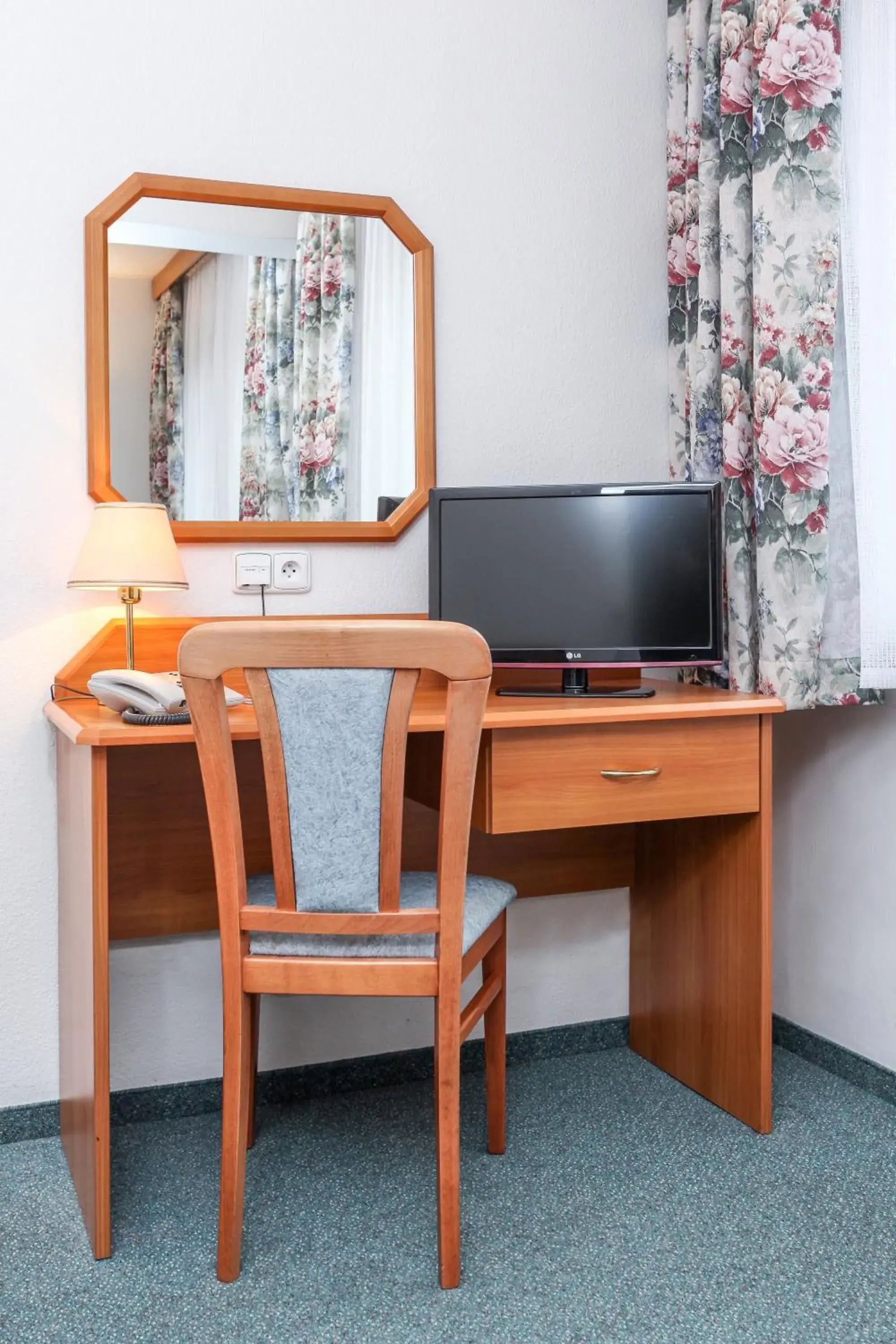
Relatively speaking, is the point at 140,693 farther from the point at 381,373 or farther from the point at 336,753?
the point at 381,373

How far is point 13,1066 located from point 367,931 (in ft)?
3.01

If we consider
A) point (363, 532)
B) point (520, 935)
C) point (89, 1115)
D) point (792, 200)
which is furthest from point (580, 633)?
point (89, 1115)

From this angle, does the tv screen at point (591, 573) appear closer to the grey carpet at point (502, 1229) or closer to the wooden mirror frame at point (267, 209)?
the wooden mirror frame at point (267, 209)

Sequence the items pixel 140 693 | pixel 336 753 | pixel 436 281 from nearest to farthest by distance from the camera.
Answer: pixel 336 753
pixel 140 693
pixel 436 281

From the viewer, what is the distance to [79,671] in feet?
6.70

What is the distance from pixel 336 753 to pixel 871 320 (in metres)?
1.24

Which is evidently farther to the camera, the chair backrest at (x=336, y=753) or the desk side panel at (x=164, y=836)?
the desk side panel at (x=164, y=836)

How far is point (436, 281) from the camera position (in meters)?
2.31

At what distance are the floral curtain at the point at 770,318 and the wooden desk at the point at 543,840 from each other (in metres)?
0.17

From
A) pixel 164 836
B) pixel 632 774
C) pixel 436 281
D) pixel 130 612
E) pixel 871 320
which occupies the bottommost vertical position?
pixel 164 836

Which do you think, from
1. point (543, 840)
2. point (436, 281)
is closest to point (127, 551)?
point (436, 281)

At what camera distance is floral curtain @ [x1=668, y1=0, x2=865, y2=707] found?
199 centimetres

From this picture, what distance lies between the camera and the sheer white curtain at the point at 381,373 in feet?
7.35

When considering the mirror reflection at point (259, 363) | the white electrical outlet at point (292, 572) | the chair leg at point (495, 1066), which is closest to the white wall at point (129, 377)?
the mirror reflection at point (259, 363)
